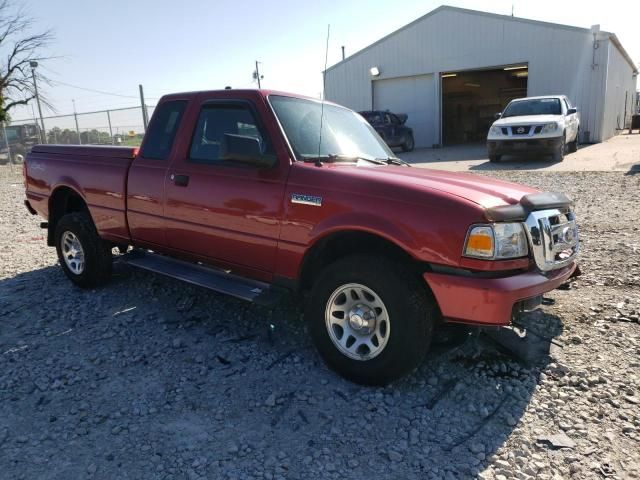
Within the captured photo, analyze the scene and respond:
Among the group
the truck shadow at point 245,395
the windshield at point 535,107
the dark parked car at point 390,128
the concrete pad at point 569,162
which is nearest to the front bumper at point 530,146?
the concrete pad at point 569,162

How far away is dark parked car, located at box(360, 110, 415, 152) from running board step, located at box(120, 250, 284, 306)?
1633 cm

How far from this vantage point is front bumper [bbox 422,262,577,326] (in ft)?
8.89

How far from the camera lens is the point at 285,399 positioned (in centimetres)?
312

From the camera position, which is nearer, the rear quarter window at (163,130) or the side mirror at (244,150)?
the side mirror at (244,150)

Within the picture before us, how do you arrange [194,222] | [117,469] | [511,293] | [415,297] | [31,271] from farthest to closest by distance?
1. [31,271]
2. [194,222]
3. [415,297]
4. [511,293]
5. [117,469]

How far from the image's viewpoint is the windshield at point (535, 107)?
1466cm

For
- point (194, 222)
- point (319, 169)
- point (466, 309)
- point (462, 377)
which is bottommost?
point (462, 377)

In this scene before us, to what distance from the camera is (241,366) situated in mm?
3535

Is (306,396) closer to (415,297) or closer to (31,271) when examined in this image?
(415,297)

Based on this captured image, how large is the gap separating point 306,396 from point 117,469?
115 cm

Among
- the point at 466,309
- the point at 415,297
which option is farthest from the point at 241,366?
the point at 466,309

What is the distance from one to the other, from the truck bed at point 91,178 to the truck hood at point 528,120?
12.1m

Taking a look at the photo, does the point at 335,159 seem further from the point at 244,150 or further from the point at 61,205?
the point at 61,205

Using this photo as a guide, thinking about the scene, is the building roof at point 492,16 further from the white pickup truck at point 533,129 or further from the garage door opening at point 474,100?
the white pickup truck at point 533,129
